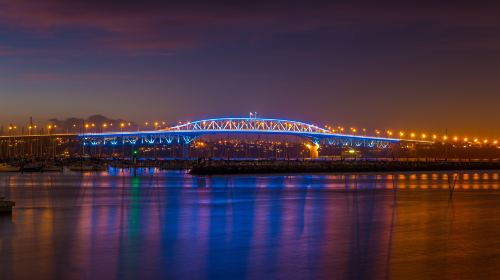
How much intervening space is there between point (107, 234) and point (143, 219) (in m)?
3.22

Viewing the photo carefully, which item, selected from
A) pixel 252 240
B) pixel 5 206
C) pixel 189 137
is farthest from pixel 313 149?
pixel 252 240

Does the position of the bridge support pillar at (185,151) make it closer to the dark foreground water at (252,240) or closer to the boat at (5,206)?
the dark foreground water at (252,240)

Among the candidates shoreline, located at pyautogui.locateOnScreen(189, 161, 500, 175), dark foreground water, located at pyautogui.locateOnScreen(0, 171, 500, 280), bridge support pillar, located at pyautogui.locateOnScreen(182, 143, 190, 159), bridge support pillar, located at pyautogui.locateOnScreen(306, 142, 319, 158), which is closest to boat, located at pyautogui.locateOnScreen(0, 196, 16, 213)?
dark foreground water, located at pyautogui.locateOnScreen(0, 171, 500, 280)

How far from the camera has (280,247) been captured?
12.2 m

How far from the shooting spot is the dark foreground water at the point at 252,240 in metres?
10.0

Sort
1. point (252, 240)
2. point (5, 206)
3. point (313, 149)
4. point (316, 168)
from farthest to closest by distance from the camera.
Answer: point (313, 149) < point (316, 168) < point (5, 206) < point (252, 240)

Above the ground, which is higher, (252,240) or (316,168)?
(316,168)

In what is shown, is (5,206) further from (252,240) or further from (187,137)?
(187,137)

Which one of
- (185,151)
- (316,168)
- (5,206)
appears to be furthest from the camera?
(185,151)

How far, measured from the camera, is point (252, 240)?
13.3 metres

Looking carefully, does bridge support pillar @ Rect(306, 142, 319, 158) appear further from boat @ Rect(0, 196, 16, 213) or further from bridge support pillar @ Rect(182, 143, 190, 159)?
boat @ Rect(0, 196, 16, 213)

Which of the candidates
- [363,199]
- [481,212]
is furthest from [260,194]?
[481,212]

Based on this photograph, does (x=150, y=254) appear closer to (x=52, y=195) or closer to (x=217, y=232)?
(x=217, y=232)

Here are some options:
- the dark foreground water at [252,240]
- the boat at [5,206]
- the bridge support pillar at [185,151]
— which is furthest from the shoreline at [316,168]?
the bridge support pillar at [185,151]
